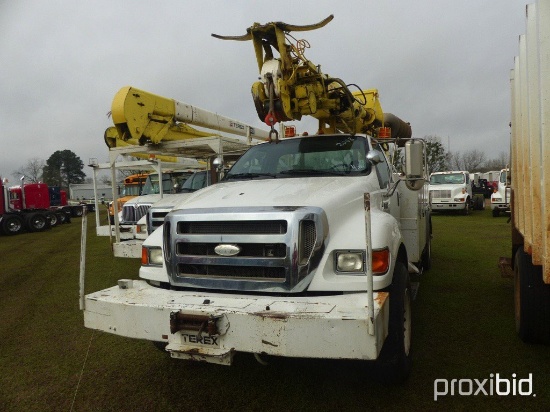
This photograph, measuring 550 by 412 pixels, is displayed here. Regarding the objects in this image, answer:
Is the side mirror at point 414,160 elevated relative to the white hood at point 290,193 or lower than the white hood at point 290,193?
elevated

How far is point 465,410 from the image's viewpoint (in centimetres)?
301

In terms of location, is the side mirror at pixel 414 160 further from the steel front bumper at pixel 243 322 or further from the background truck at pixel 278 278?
the steel front bumper at pixel 243 322

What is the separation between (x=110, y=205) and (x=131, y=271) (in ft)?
5.15

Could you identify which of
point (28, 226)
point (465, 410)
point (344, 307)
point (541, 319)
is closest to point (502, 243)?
point (541, 319)

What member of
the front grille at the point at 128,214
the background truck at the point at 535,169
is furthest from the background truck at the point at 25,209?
the background truck at the point at 535,169

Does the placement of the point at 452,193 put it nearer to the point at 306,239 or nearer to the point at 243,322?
the point at 306,239

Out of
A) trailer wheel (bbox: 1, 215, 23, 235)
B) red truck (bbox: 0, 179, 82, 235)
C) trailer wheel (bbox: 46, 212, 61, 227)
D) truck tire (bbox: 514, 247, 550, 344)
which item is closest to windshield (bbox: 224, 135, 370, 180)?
truck tire (bbox: 514, 247, 550, 344)

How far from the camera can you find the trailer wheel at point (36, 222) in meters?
20.0

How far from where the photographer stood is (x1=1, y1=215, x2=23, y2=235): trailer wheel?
62.4 ft

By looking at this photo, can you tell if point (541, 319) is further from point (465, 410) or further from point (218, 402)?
point (218, 402)

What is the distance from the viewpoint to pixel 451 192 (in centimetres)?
1888

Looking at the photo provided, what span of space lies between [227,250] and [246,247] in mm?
150

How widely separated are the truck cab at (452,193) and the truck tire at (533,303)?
52.1ft

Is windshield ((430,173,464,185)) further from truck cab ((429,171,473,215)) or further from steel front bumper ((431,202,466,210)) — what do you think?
steel front bumper ((431,202,466,210))
